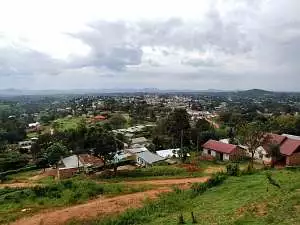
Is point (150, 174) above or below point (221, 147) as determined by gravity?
above

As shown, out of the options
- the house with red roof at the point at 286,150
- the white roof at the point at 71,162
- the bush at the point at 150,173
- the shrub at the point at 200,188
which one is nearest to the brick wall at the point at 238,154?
the house with red roof at the point at 286,150

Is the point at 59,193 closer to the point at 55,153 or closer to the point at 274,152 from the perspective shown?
the point at 55,153

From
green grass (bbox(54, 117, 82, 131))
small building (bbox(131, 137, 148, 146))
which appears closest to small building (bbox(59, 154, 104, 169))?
small building (bbox(131, 137, 148, 146))

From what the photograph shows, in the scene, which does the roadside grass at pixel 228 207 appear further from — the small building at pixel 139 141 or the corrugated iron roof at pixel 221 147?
the small building at pixel 139 141

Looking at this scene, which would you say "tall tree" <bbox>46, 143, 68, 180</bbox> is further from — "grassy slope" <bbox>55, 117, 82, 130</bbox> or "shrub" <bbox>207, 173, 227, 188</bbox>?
"grassy slope" <bbox>55, 117, 82, 130</bbox>

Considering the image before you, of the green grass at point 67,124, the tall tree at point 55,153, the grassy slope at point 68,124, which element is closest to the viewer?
the tall tree at point 55,153

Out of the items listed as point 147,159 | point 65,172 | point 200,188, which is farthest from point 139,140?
point 200,188
